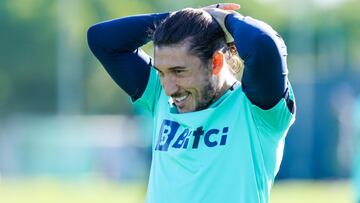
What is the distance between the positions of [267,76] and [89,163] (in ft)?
78.7

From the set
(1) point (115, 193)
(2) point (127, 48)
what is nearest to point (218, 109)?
(2) point (127, 48)

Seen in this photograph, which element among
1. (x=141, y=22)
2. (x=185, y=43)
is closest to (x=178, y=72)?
(x=185, y=43)

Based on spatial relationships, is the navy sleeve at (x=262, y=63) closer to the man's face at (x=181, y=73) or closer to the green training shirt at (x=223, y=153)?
the green training shirt at (x=223, y=153)

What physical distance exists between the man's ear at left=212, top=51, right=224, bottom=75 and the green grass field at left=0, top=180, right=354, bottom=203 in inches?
468

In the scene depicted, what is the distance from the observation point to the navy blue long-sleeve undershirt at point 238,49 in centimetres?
512

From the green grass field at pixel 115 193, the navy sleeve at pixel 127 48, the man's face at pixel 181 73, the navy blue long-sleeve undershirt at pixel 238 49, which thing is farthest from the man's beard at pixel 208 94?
the green grass field at pixel 115 193

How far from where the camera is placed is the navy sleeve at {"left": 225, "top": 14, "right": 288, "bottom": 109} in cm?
511

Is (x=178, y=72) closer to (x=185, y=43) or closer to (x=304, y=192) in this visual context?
(x=185, y=43)

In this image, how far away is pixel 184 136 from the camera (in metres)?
5.33

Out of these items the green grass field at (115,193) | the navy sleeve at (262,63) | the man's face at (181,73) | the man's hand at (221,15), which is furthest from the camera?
the green grass field at (115,193)

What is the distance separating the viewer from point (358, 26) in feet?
164

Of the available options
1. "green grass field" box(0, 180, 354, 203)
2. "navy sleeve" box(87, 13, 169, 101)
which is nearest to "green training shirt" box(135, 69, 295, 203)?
"navy sleeve" box(87, 13, 169, 101)

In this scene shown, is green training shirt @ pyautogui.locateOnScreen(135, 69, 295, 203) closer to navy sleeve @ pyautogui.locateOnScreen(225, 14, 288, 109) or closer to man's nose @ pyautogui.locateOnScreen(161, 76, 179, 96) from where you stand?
navy sleeve @ pyautogui.locateOnScreen(225, 14, 288, 109)

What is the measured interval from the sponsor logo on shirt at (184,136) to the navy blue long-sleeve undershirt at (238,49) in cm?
20
